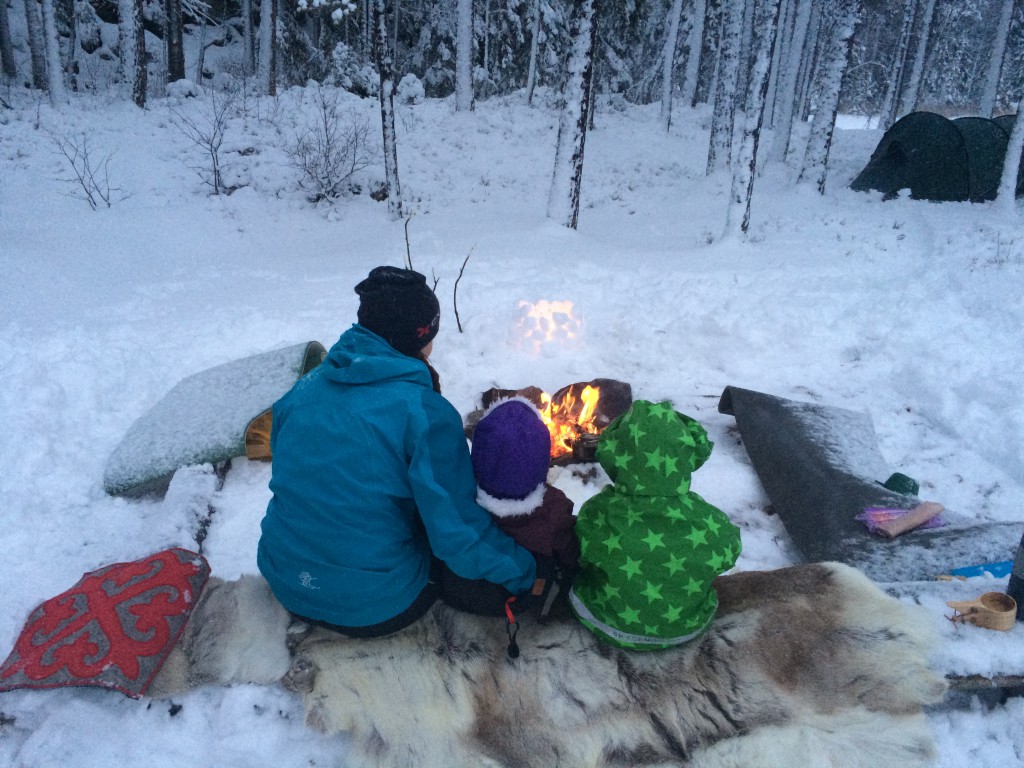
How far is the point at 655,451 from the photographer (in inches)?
97.4

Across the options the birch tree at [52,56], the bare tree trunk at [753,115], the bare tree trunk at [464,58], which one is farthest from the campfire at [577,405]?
the bare tree trunk at [464,58]

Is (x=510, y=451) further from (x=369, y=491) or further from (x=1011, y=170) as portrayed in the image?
(x=1011, y=170)

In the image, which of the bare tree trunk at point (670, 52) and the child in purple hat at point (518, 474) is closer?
the child in purple hat at point (518, 474)

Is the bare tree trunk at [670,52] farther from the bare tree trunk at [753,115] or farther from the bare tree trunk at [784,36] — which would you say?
the bare tree trunk at [753,115]

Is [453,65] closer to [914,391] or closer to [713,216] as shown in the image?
[713,216]

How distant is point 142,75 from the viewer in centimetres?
1514

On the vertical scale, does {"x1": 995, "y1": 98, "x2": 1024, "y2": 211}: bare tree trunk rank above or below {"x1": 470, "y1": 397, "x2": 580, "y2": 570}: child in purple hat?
above

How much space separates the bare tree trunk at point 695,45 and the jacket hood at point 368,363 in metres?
21.2

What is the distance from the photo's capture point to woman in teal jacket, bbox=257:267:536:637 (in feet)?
7.52

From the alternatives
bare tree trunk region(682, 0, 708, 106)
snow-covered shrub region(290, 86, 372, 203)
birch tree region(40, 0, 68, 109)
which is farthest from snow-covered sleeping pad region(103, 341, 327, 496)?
bare tree trunk region(682, 0, 708, 106)

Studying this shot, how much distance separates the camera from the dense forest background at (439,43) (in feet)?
56.1

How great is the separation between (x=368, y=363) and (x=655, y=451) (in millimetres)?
1171

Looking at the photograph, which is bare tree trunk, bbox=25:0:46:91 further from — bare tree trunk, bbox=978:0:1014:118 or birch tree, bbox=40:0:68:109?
bare tree trunk, bbox=978:0:1014:118

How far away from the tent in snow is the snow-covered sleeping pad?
529 inches
